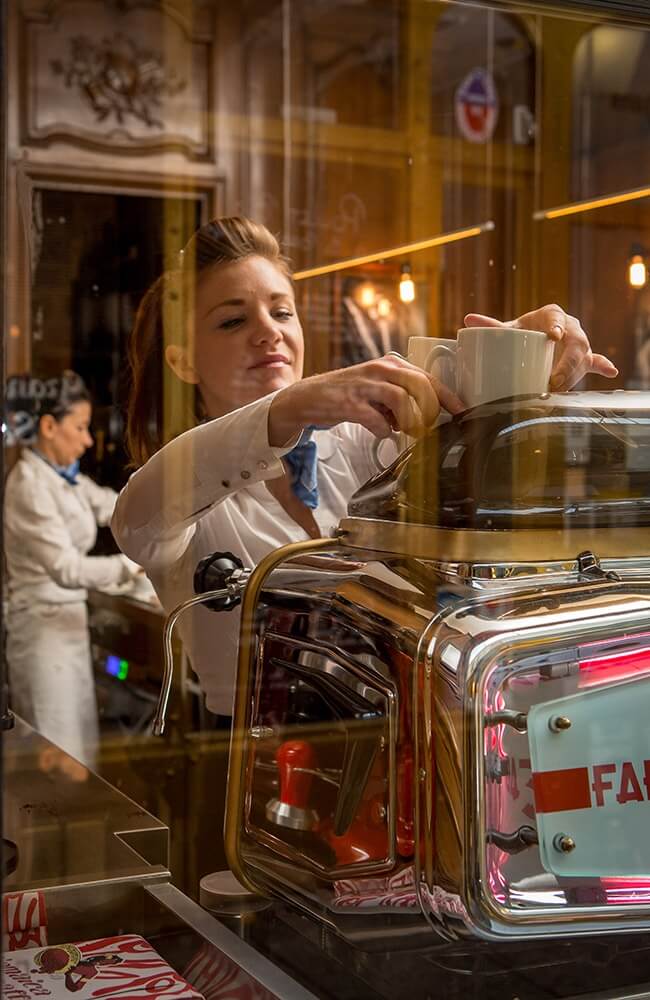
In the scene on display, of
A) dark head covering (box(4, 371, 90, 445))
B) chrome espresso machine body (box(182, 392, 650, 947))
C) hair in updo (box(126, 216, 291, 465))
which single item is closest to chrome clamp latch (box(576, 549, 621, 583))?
chrome espresso machine body (box(182, 392, 650, 947))

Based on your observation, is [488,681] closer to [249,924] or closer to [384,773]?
[384,773]

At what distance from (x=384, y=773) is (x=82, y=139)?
462 millimetres

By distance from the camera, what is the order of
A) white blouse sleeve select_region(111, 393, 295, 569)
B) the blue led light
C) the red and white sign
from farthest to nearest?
the red and white sign, the blue led light, white blouse sleeve select_region(111, 393, 295, 569)

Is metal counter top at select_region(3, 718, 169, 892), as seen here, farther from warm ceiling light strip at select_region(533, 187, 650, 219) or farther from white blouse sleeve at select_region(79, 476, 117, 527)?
warm ceiling light strip at select_region(533, 187, 650, 219)

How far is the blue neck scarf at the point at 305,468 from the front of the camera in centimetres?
61

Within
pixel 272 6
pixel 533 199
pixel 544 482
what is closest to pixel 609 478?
pixel 544 482

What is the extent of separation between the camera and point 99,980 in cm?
57

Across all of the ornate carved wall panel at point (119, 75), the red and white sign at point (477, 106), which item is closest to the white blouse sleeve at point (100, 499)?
the ornate carved wall panel at point (119, 75)

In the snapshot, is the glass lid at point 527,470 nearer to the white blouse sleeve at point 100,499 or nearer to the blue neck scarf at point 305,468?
the blue neck scarf at point 305,468

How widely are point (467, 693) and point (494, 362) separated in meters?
0.18

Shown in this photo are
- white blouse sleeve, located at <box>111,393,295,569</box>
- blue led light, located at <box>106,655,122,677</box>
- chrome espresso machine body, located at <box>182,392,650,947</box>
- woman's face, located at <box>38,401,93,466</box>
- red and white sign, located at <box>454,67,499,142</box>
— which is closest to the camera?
chrome espresso machine body, located at <box>182,392,650,947</box>

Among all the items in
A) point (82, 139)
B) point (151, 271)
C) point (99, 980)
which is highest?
point (82, 139)

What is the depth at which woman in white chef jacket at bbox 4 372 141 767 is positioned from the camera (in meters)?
0.73

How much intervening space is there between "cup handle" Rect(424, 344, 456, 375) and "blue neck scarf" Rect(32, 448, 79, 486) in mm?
237
